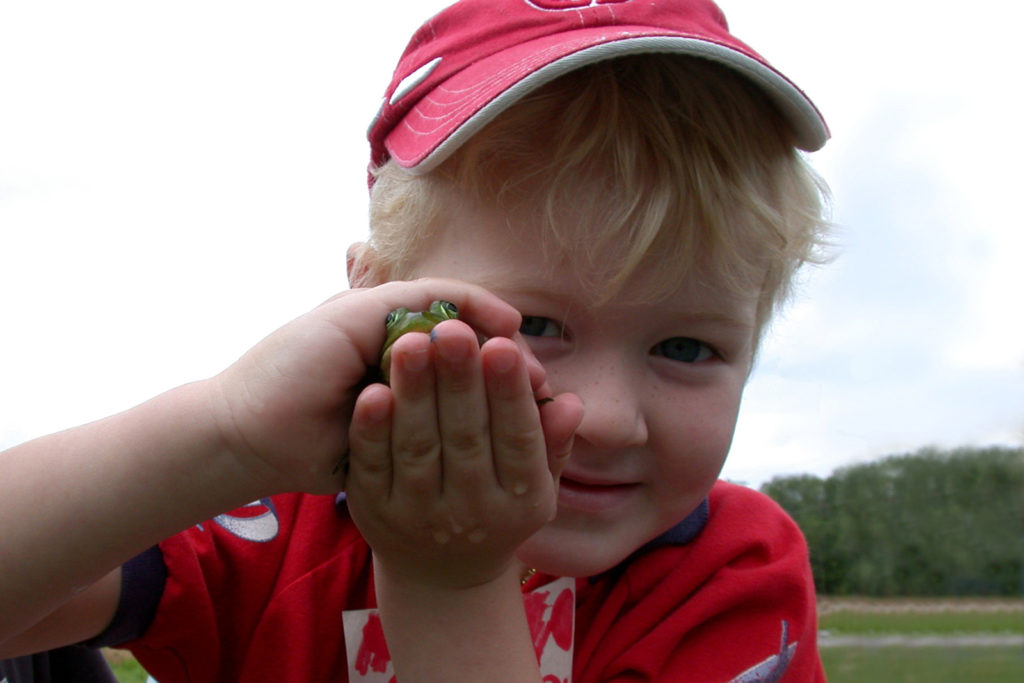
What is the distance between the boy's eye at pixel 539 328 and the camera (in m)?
1.31

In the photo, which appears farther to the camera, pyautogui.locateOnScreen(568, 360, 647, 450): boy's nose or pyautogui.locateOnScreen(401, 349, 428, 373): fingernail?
pyautogui.locateOnScreen(568, 360, 647, 450): boy's nose

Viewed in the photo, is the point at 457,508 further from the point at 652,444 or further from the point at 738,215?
the point at 738,215

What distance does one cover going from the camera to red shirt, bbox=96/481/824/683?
1430 millimetres

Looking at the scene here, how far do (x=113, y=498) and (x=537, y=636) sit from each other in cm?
79

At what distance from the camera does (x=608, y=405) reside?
1.27 metres

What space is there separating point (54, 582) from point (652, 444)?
87 centimetres

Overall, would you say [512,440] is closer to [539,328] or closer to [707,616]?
[539,328]

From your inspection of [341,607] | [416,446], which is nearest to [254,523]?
[341,607]

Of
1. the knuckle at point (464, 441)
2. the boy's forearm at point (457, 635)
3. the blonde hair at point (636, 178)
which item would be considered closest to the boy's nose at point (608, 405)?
the blonde hair at point (636, 178)

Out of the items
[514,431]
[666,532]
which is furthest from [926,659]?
[514,431]

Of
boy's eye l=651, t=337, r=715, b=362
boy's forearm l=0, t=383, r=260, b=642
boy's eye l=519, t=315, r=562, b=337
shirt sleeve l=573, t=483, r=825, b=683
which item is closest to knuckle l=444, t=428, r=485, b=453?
boy's forearm l=0, t=383, r=260, b=642

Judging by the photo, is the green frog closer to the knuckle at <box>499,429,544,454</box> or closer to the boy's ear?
the knuckle at <box>499,429,544,454</box>

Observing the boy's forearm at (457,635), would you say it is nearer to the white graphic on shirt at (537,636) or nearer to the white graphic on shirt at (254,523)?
the white graphic on shirt at (537,636)

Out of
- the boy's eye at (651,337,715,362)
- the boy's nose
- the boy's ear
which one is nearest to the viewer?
the boy's nose
